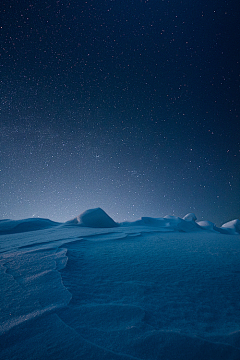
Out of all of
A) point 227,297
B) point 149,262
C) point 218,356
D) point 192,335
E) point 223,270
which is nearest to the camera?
point 218,356

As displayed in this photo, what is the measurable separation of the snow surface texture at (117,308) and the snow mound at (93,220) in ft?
16.3

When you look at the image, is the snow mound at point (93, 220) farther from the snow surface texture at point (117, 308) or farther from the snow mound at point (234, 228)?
the snow mound at point (234, 228)

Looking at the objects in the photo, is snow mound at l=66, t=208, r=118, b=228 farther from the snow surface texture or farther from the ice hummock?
the snow surface texture

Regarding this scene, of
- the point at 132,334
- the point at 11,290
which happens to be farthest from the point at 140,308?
the point at 11,290

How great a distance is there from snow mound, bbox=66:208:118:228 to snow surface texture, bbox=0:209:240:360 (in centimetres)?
497

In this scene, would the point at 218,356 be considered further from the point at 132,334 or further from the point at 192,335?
the point at 132,334

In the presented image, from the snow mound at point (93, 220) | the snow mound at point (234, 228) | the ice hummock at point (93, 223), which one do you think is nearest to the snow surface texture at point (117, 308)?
the ice hummock at point (93, 223)

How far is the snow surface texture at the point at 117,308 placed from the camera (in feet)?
3.05

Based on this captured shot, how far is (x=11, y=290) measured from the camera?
1520 mm

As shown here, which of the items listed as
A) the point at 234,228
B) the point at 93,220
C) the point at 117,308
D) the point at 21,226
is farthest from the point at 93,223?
the point at 234,228

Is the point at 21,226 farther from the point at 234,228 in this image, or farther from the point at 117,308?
the point at 234,228

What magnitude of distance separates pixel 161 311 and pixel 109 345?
54 cm

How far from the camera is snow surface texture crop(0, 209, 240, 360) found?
931 millimetres

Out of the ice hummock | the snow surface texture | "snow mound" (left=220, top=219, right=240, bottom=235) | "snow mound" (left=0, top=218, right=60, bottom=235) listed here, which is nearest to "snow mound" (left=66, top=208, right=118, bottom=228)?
the ice hummock
